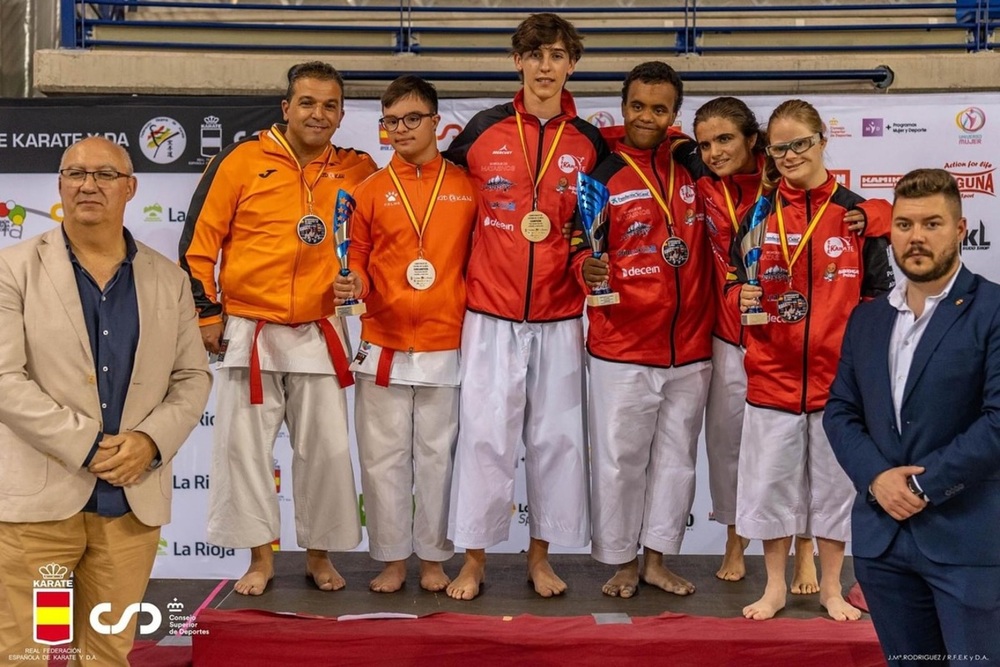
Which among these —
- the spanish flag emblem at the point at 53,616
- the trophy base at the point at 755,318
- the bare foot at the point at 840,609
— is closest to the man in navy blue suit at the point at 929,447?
the trophy base at the point at 755,318

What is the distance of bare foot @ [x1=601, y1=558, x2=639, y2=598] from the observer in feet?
11.0

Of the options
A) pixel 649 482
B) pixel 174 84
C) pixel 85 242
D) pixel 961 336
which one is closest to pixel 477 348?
pixel 649 482

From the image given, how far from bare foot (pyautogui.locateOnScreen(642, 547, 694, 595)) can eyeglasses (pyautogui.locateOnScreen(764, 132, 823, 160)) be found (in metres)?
1.49

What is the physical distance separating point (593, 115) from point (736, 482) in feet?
7.27

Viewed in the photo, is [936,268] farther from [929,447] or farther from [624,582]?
[624,582]

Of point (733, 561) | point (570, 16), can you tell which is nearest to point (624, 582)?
point (733, 561)

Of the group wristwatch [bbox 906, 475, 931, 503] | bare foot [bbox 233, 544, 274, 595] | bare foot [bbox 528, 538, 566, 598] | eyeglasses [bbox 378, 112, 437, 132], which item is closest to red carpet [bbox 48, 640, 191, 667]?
bare foot [bbox 233, 544, 274, 595]

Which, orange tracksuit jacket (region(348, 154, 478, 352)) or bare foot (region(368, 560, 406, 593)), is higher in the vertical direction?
orange tracksuit jacket (region(348, 154, 478, 352))

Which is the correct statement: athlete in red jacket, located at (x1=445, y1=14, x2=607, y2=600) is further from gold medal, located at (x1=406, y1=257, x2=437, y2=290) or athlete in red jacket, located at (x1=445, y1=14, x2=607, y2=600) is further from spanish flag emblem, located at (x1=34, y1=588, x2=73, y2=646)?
spanish flag emblem, located at (x1=34, y1=588, x2=73, y2=646)

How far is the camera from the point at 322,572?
11.4ft

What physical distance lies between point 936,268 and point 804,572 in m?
1.50

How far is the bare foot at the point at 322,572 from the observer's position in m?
3.43

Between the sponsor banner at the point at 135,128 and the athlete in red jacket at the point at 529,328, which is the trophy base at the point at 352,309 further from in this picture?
the sponsor banner at the point at 135,128

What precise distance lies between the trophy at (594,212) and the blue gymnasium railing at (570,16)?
8.35ft
